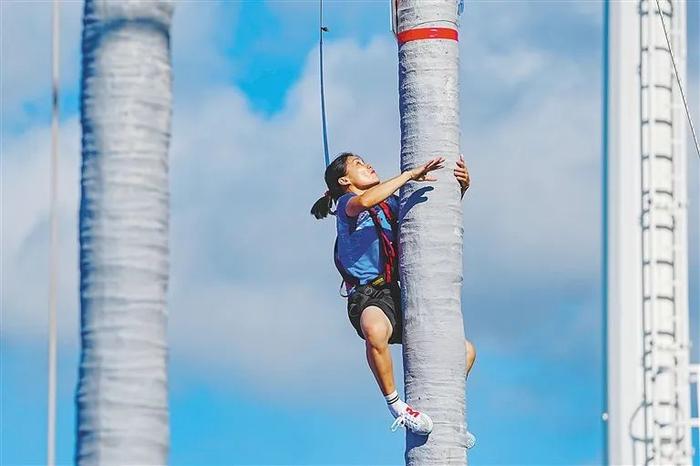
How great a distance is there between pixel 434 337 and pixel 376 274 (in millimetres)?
852

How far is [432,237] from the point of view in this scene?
956cm

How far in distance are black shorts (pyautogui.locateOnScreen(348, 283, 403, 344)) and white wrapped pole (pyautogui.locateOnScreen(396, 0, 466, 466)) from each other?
28cm

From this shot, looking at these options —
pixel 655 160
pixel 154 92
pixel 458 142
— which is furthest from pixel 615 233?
pixel 154 92

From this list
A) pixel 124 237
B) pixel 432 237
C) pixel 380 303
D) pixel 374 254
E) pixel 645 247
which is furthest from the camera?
pixel 374 254

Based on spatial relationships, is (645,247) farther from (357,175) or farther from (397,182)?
(357,175)

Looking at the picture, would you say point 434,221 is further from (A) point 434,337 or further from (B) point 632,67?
(B) point 632,67

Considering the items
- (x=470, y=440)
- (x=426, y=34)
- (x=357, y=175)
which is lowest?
(x=470, y=440)

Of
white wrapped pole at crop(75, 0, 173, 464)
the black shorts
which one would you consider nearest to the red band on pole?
the black shorts

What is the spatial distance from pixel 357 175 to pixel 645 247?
7.64ft

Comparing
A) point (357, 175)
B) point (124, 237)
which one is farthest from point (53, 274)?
point (357, 175)

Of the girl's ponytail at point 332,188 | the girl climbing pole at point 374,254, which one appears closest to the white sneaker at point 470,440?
the girl climbing pole at point 374,254

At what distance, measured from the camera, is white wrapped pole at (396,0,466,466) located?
9.43 m

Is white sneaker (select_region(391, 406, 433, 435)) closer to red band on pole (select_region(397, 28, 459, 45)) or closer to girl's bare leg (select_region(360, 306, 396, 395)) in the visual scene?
girl's bare leg (select_region(360, 306, 396, 395))

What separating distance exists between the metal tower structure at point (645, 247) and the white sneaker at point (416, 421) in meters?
0.98
